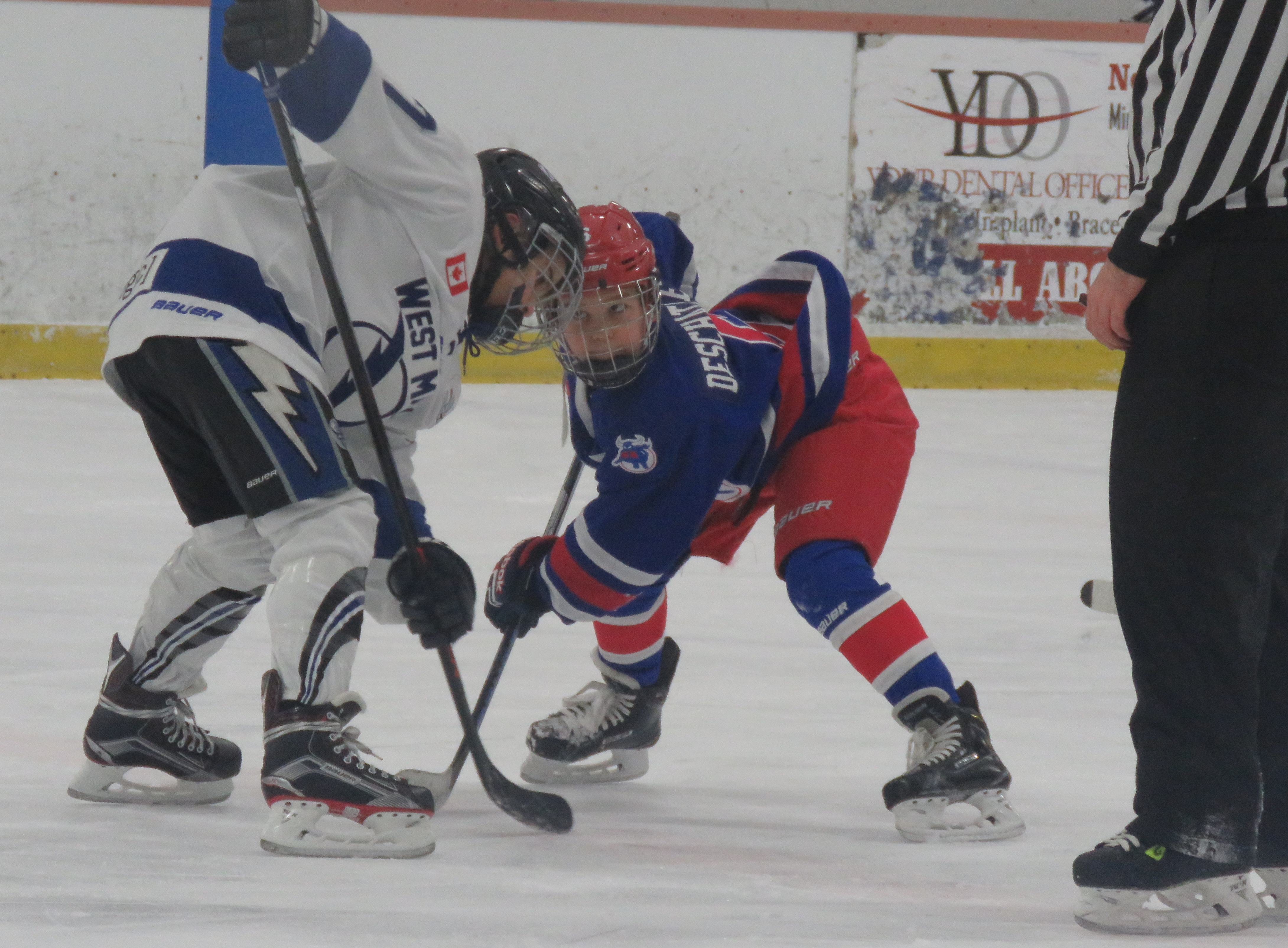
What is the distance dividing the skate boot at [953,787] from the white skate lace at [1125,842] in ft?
0.92

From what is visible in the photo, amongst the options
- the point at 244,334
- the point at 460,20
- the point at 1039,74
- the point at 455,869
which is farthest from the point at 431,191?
the point at 1039,74

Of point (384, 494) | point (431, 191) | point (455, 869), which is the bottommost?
point (455, 869)

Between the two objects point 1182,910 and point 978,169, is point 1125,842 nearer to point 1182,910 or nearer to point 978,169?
point 1182,910

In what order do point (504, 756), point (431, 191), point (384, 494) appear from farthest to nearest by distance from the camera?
point (504, 756), point (384, 494), point (431, 191)

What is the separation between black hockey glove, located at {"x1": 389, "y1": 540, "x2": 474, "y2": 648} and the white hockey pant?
2.1 inches

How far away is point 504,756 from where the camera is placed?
1789mm

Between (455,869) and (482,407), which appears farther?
(482,407)

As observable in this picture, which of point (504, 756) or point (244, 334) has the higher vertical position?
point (244, 334)

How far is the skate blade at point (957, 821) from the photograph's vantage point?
149 cm

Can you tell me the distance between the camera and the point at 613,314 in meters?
1.55

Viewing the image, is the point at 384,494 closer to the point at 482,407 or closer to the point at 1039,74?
the point at 482,407

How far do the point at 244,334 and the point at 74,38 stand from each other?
4308mm

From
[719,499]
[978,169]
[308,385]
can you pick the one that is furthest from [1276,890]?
[978,169]

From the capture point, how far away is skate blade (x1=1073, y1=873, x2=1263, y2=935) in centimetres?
119
